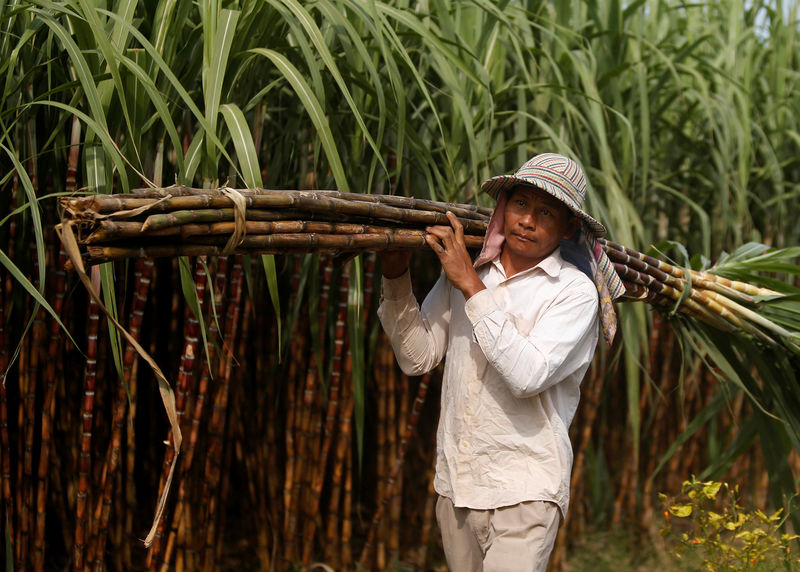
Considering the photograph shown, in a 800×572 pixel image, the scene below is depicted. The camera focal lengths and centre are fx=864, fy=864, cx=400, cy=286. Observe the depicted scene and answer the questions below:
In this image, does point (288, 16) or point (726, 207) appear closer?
point (288, 16)

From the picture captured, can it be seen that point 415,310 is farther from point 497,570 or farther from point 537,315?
point 497,570

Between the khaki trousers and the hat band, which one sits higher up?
the hat band

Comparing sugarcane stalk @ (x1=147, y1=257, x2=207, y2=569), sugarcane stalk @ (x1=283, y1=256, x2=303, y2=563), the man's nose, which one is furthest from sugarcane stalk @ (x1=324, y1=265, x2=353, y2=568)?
the man's nose

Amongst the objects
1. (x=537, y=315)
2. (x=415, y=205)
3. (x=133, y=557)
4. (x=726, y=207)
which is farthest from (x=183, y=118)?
→ (x=726, y=207)

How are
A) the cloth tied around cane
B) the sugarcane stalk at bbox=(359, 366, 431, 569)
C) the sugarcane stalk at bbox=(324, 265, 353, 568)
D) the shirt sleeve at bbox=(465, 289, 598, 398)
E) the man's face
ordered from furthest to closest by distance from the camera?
1. the sugarcane stalk at bbox=(359, 366, 431, 569)
2. the sugarcane stalk at bbox=(324, 265, 353, 568)
3. the man's face
4. the shirt sleeve at bbox=(465, 289, 598, 398)
5. the cloth tied around cane

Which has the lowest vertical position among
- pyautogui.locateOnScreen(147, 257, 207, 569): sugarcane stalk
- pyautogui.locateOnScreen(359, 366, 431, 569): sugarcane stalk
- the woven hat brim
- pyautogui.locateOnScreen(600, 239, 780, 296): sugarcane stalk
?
pyautogui.locateOnScreen(359, 366, 431, 569): sugarcane stalk

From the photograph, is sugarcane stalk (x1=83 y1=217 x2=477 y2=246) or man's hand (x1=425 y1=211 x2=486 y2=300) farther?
man's hand (x1=425 y1=211 x2=486 y2=300)

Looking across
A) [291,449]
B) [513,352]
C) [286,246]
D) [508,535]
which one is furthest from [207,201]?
[291,449]

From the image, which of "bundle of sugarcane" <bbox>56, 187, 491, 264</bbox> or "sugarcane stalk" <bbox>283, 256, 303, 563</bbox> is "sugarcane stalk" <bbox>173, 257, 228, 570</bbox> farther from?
"bundle of sugarcane" <bbox>56, 187, 491, 264</bbox>

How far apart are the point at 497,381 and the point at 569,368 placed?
0.13 m

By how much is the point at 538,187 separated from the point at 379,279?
2.92ft

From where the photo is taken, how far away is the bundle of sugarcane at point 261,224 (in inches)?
Answer: 48.8

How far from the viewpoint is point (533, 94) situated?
2535 millimetres

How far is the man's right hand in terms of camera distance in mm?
1627
